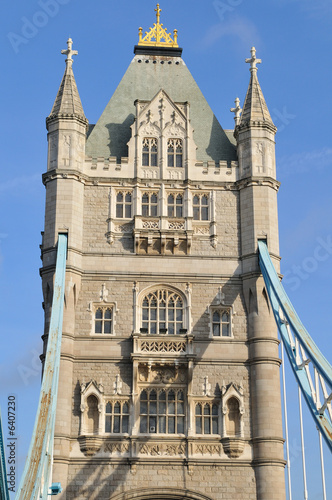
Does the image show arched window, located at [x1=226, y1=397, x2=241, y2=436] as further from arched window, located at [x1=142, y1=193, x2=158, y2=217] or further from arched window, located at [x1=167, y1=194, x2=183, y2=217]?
arched window, located at [x1=142, y1=193, x2=158, y2=217]

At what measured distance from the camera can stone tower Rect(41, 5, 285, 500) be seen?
3506cm

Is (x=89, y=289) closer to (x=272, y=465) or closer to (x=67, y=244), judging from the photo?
(x=67, y=244)

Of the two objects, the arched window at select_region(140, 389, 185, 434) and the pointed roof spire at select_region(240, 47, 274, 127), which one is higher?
the pointed roof spire at select_region(240, 47, 274, 127)

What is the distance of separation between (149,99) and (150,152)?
3495 millimetres

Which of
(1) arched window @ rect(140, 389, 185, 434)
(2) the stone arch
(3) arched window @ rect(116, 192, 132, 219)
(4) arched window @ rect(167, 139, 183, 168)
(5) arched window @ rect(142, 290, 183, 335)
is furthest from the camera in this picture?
(4) arched window @ rect(167, 139, 183, 168)

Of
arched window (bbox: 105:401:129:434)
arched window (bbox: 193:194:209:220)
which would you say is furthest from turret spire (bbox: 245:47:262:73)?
arched window (bbox: 105:401:129:434)

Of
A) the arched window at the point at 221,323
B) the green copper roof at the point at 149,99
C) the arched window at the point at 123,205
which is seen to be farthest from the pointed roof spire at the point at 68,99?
the arched window at the point at 221,323

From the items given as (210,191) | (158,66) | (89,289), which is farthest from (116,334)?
(158,66)

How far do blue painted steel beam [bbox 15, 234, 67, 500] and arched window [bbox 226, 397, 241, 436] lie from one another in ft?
22.9

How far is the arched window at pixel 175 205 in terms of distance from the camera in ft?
129

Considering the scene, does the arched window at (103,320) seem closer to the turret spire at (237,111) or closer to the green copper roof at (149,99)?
the green copper roof at (149,99)

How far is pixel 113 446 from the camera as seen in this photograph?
3522 centimetres

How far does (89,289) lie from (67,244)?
1.98 meters

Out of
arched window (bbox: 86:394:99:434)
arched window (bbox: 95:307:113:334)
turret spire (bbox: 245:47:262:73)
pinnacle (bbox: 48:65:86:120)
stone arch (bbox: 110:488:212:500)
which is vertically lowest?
stone arch (bbox: 110:488:212:500)
